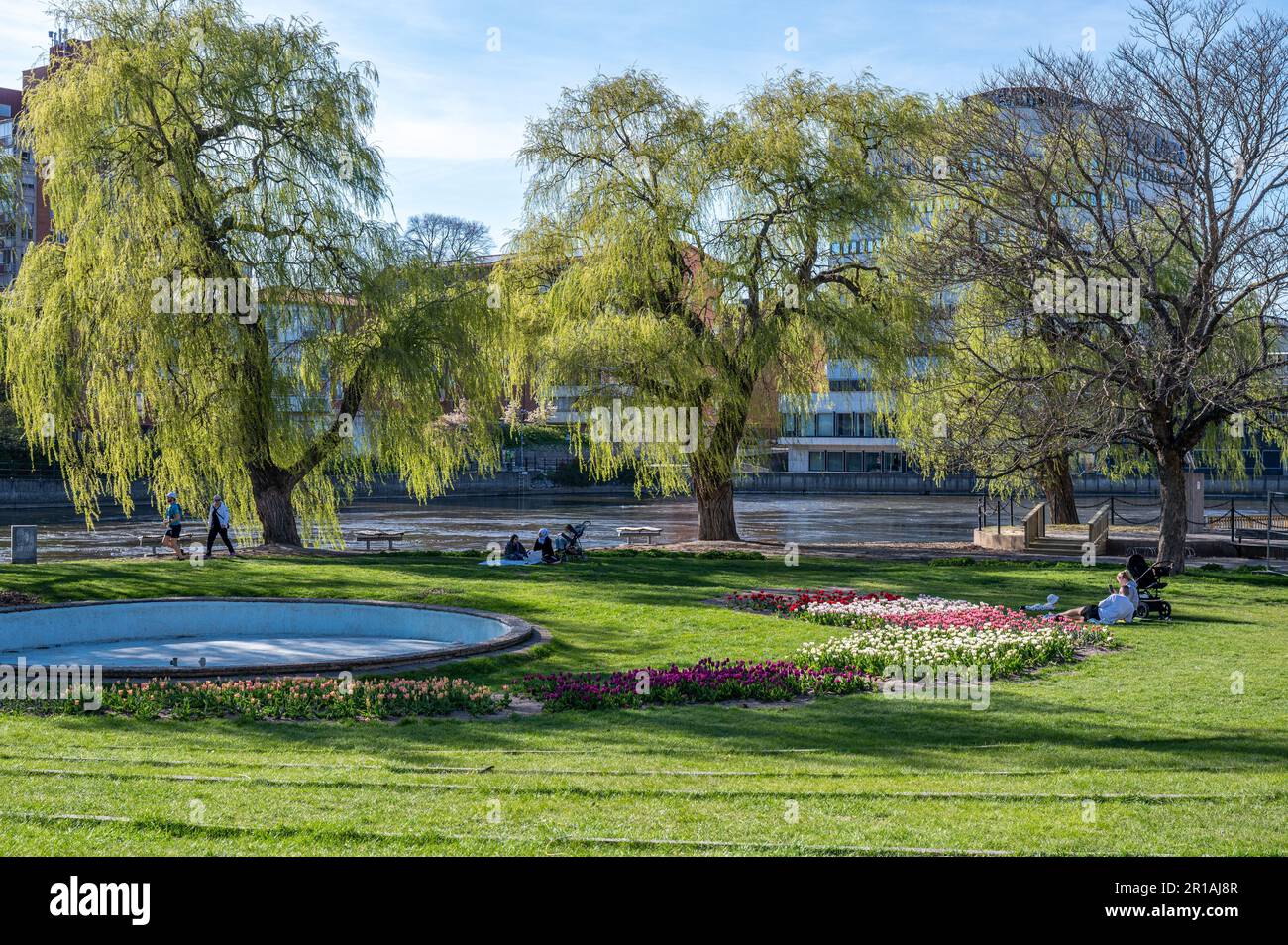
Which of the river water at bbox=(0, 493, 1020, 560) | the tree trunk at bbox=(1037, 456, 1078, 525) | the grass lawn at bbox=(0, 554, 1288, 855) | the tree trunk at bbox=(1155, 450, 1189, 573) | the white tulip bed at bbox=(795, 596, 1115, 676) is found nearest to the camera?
the grass lawn at bbox=(0, 554, 1288, 855)

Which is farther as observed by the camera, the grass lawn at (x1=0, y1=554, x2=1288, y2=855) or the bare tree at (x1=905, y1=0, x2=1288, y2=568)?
the bare tree at (x1=905, y1=0, x2=1288, y2=568)

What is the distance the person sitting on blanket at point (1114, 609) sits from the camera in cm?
1925

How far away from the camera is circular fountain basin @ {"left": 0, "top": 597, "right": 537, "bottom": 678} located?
1858cm

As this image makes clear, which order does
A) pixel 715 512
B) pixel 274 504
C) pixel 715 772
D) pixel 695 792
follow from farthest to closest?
pixel 715 512, pixel 274 504, pixel 715 772, pixel 695 792

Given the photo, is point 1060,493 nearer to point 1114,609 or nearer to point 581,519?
point 1114,609

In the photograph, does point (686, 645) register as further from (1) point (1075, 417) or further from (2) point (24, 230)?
(2) point (24, 230)

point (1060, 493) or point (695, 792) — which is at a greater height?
point (1060, 493)

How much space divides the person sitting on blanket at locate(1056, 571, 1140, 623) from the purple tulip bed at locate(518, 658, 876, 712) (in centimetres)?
559

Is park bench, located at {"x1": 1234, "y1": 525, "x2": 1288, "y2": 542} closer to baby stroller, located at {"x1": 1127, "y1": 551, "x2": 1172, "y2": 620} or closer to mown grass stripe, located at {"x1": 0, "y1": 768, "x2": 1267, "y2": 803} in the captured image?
baby stroller, located at {"x1": 1127, "y1": 551, "x2": 1172, "y2": 620}

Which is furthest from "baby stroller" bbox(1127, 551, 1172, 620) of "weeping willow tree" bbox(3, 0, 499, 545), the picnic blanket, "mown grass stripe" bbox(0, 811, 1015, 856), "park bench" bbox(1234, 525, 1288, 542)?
"weeping willow tree" bbox(3, 0, 499, 545)

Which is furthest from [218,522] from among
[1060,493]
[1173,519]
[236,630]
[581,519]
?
[581,519]

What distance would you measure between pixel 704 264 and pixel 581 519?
105 ft

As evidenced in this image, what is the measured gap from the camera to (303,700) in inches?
527

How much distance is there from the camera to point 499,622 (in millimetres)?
19438
